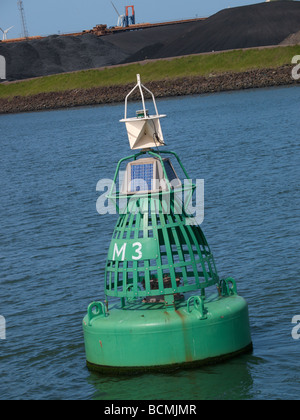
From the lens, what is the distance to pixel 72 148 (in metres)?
59.8

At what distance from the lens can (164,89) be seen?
341 ft

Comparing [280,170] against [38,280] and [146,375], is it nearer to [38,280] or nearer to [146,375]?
[38,280]

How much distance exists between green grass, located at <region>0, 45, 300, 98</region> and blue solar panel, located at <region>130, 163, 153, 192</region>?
279ft

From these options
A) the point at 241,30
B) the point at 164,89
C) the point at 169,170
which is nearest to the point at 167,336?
the point at 169,170

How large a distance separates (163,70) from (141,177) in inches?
3812

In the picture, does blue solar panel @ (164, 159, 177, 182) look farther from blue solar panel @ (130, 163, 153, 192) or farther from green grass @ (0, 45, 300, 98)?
green grass @ (0, 45, 300, 98)

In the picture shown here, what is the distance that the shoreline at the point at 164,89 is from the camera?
316 feet

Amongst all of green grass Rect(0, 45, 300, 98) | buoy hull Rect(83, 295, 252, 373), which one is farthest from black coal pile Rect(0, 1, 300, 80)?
buoy hull Rect(83, 295, 252, 373)

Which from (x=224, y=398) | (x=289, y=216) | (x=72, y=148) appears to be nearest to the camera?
(x=224, y=398)

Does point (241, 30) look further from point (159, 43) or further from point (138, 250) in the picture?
point (138, 250)

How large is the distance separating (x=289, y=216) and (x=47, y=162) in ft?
93.3

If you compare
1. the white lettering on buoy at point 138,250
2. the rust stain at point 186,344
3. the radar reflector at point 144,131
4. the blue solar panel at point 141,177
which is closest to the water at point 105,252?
the rust stain at point 186,344

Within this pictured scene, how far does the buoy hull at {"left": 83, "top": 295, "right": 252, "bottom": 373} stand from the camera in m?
14.4
